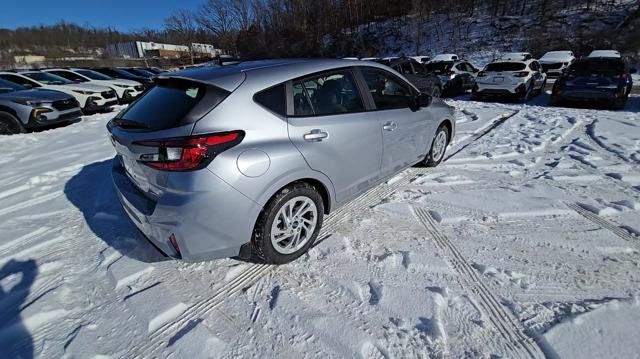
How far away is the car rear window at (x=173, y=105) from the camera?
222cm

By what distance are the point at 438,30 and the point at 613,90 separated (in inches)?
1139

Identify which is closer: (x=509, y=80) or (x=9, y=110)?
(x=9, y=110)

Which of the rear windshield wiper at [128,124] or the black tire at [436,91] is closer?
the rear windshield wiper at [128,124]

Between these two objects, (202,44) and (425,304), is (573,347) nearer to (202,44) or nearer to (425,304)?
(425,304)

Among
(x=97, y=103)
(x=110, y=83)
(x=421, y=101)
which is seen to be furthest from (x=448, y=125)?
(x=110, y=83)

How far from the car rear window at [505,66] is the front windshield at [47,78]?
1495 centimetres

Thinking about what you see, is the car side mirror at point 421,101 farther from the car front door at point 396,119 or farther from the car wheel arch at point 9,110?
the car wheel arch at point 9,110

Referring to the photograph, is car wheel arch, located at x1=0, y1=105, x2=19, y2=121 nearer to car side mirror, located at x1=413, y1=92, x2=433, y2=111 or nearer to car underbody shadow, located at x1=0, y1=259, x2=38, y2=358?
car underbody shadow, located at x1=0, y1=259, x2=38, y2=358

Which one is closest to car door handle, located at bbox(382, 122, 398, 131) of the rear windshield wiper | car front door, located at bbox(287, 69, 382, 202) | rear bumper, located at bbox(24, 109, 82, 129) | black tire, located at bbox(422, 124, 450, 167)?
car front door, located at bbox(287, 69, 382, 202)

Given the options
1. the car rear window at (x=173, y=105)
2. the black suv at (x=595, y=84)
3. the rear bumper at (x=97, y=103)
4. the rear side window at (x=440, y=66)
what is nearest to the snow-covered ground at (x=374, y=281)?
the car rear window at (x=173, y=105)

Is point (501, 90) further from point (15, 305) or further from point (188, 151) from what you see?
point (15, 305)

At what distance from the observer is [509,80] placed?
10703 millimetres

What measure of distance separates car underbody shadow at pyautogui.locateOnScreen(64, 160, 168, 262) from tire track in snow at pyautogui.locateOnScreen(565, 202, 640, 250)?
4044 mm

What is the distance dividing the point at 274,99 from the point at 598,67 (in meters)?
11.3
